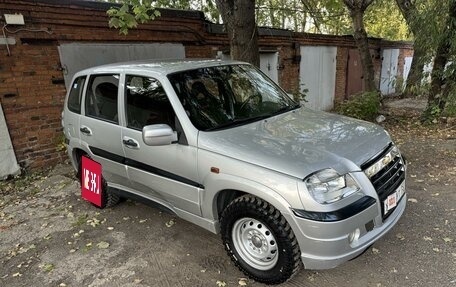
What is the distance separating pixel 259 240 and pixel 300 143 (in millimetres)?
820

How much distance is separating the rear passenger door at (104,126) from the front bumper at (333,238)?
202 centimetres

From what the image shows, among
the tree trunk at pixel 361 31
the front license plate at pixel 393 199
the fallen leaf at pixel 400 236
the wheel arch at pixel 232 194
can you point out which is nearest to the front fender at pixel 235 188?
the wheel arch at pixel 232 194

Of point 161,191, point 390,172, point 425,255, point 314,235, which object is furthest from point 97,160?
point 425,255

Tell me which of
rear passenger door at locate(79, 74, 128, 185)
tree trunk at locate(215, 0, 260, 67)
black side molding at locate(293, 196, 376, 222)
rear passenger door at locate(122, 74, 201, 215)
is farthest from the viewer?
tree trunk at locate(215, 0, 260, 67)

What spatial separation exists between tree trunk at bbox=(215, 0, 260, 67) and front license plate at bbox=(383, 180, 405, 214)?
3.68 m

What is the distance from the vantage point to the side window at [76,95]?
415cm

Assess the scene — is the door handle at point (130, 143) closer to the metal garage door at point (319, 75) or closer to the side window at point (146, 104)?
the side window at point (146, 104)

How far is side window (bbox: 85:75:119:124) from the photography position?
3.61 m

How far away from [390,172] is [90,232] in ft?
10.2

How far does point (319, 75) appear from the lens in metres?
12.4

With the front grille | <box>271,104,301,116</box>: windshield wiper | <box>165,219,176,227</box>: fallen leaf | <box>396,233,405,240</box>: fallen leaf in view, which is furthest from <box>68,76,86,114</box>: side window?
<box>396,233,405,240</box>: fallen leaf

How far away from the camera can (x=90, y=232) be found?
3838mm

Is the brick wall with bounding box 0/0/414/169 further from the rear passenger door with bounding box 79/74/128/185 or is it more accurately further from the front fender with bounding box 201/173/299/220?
the front fender with bounding box 201/173/299/220

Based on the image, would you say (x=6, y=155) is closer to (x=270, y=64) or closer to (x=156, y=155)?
(x=156, y=155)
